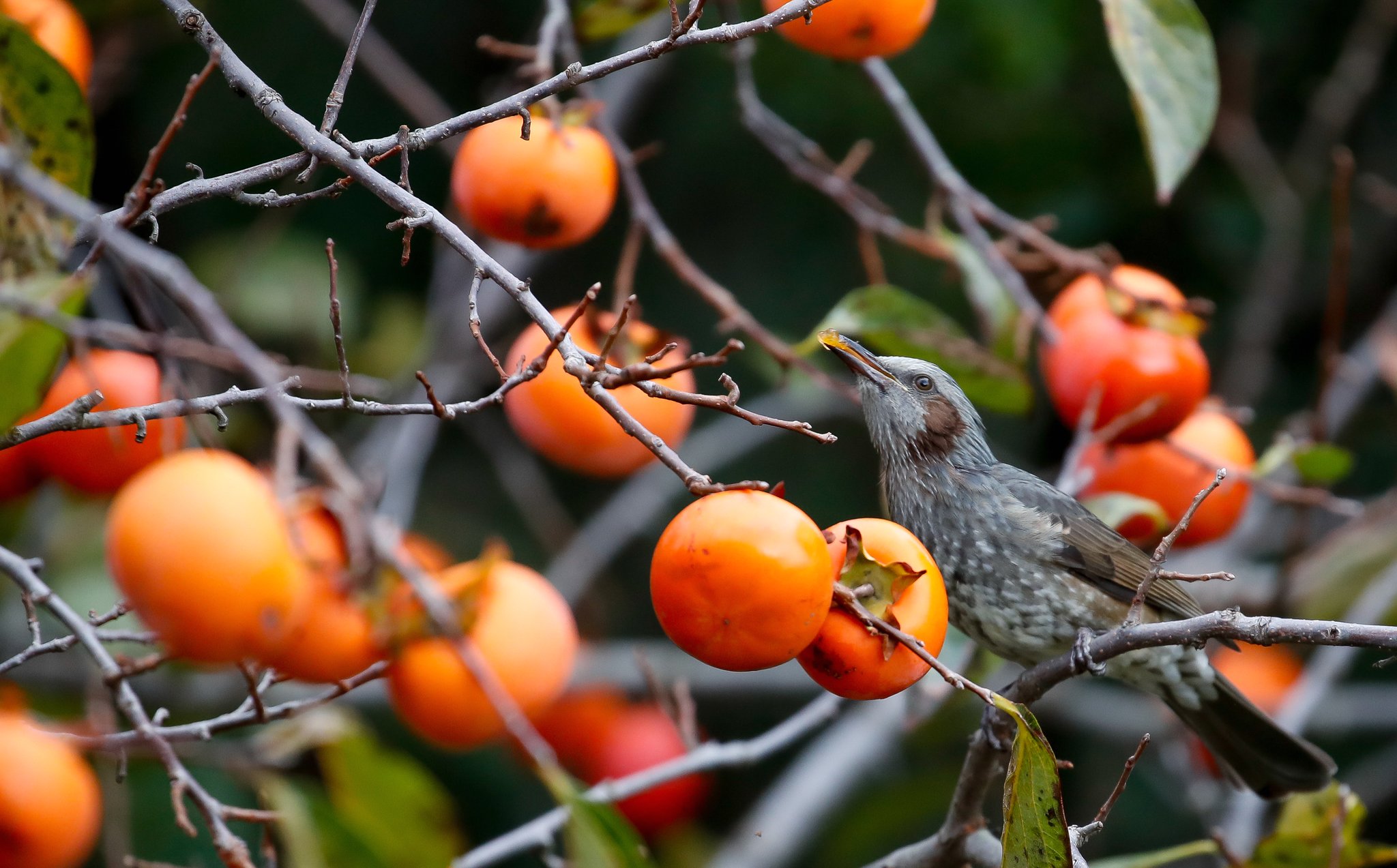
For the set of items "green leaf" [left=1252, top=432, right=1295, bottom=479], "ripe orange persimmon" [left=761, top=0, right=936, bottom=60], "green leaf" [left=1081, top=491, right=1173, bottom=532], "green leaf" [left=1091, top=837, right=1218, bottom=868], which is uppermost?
"ripe orange persimmon" [left=761, top=0, right=936, bottom=60]

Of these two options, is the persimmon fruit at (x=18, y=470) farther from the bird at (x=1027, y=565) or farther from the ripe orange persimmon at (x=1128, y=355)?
the ripe orange persimmon at (x=1128, y=355)

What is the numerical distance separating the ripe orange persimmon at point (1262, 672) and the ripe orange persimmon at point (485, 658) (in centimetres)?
270

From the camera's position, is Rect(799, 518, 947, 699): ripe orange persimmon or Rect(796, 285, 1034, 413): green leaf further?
Rect(796, 285, 1034, 413): green leaf

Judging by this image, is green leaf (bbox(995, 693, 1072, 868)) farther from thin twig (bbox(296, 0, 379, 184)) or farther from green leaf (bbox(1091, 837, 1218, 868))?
thin twig (bbox(296, 0, 379, 184))

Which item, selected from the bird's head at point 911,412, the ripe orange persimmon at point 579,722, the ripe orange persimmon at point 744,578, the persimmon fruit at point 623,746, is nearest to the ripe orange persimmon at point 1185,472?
the bird's head at point 911,412

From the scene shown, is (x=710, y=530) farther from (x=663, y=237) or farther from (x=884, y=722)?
(x=884, y=722)

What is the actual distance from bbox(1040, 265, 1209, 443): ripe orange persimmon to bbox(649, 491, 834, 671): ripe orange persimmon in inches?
55.4

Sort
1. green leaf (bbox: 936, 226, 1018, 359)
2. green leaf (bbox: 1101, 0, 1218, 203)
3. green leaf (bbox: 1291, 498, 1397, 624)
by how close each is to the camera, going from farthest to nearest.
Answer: green leaf (bbox: 1291, 498, 1397, 624)
green leaf (bbox: 936, 226, 1018, 359)
green leaf (bbox: 1101, 0, 1218, 203)

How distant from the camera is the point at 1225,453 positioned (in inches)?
117

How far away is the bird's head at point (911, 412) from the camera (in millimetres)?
2992

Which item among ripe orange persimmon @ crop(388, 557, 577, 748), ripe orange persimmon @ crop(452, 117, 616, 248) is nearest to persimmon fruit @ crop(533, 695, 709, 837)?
ripe orange persimmon @ crop(388, 557, 577, 748)

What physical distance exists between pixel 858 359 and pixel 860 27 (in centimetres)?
76

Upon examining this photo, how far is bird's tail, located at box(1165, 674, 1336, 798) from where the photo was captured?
9.41ft

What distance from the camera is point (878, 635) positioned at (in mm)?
1697
